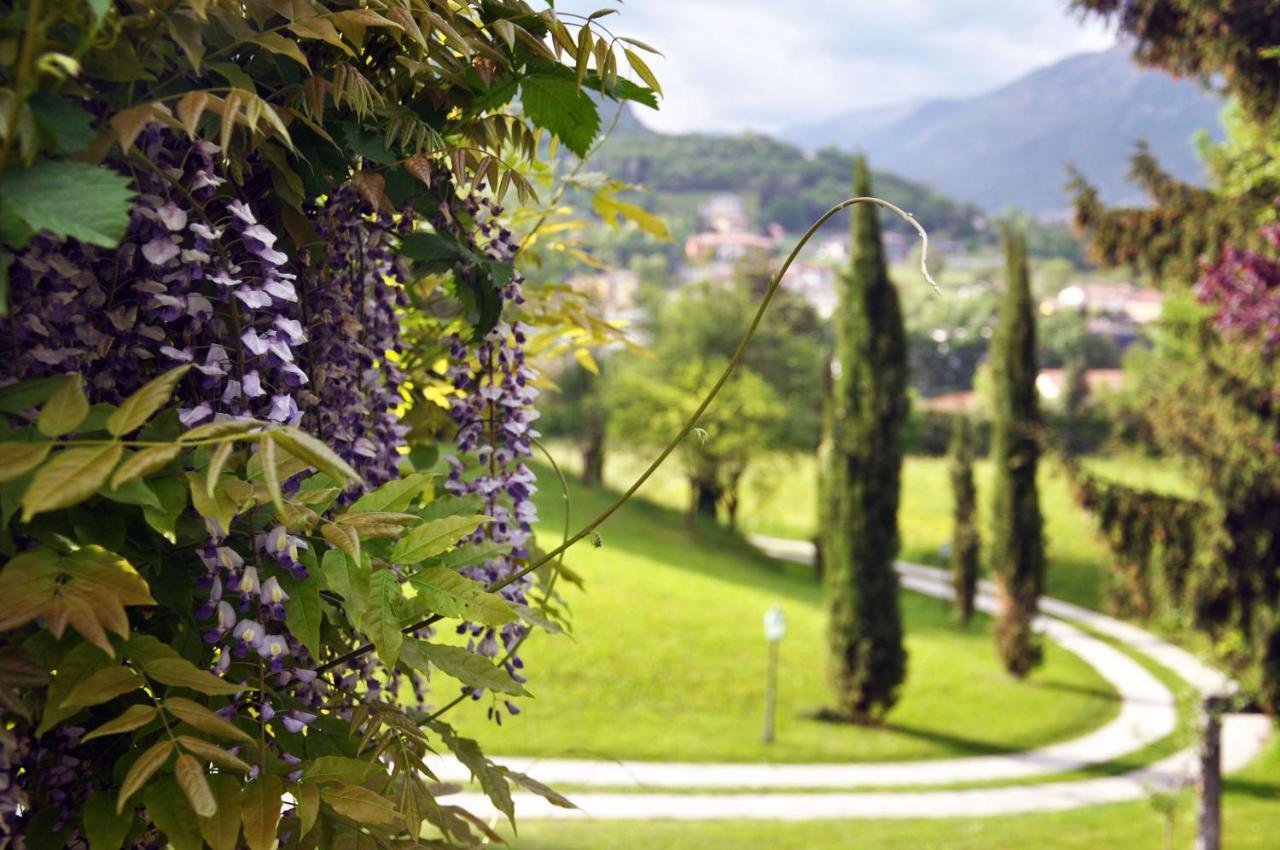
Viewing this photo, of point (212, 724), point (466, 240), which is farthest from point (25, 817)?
point (466, 240)

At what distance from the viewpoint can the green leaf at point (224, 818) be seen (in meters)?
1.02

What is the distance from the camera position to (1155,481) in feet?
109

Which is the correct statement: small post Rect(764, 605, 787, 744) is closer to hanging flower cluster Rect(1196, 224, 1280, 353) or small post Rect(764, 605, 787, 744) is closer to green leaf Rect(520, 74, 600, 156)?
hanging flower cluster Rect(1196, 224, 1280, 353)

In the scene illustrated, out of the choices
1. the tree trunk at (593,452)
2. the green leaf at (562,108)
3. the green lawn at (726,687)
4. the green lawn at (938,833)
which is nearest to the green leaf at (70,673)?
the green leaf at (562,108)

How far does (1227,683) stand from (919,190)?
378ft

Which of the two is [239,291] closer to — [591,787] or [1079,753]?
[591,787]

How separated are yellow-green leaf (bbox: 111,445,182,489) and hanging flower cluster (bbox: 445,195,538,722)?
791 mm

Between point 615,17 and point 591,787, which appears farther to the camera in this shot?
point 591,787

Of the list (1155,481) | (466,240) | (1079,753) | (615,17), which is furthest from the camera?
(1155,481)

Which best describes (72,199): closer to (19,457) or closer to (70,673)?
(19,457)

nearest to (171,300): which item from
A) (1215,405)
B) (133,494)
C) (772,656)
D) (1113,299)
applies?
(133,494)

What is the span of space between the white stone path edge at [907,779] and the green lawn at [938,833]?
520 millimetres

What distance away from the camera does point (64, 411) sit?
0.89 m

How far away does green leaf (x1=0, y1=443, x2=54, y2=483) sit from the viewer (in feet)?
2.77
